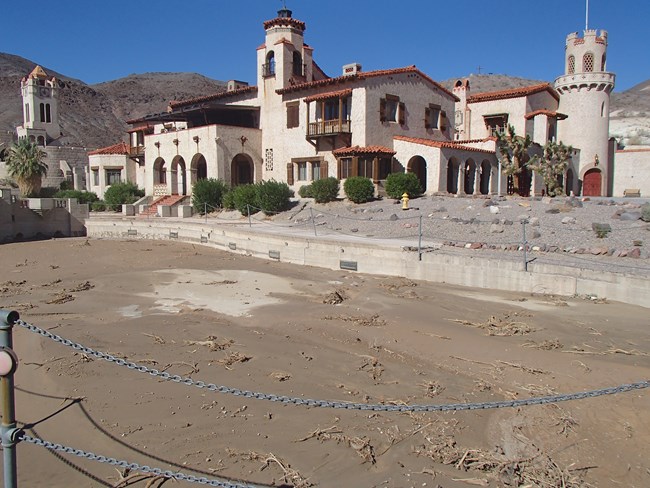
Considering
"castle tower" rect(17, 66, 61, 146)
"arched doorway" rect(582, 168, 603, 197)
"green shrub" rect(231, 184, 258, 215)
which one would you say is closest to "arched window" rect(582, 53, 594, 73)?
"arched doorway" rect(582, 168, 603, 197)

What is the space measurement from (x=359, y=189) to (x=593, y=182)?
2178cm

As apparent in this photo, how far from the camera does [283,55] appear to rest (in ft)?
123

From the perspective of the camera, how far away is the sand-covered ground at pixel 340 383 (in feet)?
20.1

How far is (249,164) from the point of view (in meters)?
41.1

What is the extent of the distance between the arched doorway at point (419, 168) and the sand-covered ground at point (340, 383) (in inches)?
790

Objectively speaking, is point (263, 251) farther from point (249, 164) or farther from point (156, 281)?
point (249, 164)

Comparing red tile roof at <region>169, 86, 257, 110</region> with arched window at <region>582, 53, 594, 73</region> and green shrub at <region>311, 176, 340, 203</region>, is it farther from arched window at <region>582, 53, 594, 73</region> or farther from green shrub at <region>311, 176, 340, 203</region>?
arched window at <region>582, 53, 594, 73</region>

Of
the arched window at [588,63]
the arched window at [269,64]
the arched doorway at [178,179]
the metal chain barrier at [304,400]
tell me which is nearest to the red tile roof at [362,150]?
the arched window at [269,64]

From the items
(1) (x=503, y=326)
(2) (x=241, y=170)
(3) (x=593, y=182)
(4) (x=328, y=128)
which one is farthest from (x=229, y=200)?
(3) (x=593, y=182)

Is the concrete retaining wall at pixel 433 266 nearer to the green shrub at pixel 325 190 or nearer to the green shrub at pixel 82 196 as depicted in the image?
the green shrub at pixel 325 190

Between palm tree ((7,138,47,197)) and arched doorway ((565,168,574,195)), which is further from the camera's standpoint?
palm tree ((7,138,47,197))

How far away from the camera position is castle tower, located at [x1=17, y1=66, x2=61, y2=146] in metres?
71.9

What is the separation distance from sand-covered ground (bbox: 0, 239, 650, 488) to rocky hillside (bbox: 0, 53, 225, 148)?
335 ft

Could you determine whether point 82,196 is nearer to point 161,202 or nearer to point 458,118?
point 161,202
